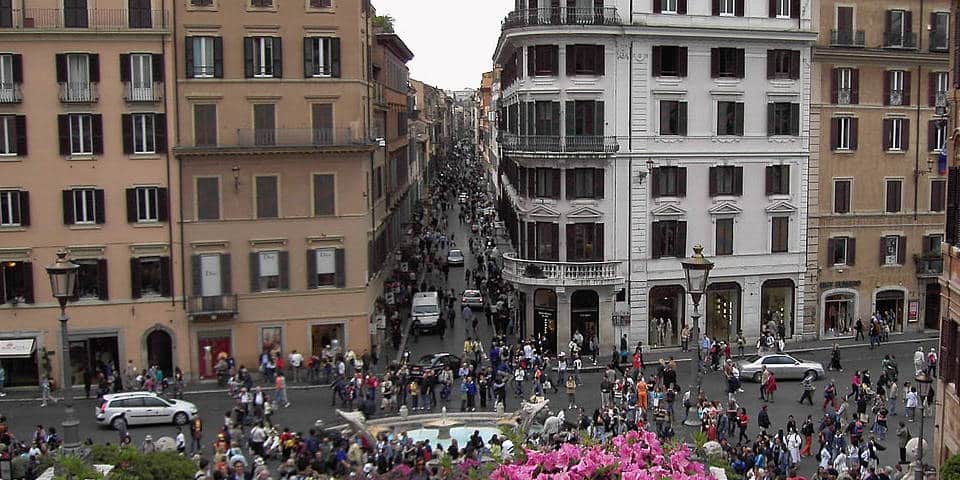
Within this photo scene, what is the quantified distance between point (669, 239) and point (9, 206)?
95.2 feet

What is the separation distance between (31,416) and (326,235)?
1393 cm

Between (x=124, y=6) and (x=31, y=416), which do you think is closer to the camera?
(x=31, y=416)

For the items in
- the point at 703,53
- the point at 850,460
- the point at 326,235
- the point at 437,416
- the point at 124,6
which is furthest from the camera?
the point at 703,53

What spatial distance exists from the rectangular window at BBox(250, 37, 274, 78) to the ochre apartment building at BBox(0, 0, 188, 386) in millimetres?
3385

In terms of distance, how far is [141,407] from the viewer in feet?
121

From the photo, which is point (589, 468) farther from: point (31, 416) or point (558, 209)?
point (558, 209)

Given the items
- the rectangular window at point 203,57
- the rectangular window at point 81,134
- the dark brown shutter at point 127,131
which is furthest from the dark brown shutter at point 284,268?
the rectangular window at point 81,134

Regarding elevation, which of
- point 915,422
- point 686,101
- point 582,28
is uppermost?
point 582,28

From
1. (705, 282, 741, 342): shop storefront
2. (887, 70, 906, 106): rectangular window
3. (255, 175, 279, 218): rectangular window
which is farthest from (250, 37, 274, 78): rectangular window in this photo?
(887, 70, 906, 106): rectangular window

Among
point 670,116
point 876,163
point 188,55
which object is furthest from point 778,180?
point 188,55

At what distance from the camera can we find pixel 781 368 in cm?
4353

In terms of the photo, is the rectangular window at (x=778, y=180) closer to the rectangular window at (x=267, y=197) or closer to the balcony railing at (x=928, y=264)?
the balcony railing at (x=928, y=264)

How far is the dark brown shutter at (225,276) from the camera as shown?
45.3 metres

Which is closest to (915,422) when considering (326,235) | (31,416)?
(326,235)
